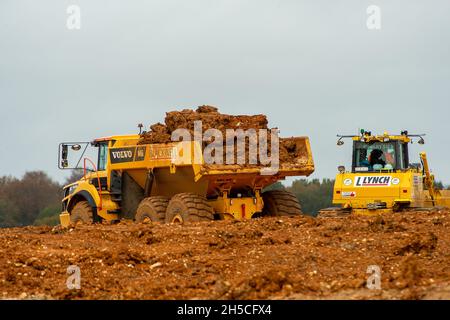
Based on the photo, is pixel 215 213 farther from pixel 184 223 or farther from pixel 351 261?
pixel 351 261

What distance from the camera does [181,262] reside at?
56.4 ft

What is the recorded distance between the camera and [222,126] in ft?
80.4

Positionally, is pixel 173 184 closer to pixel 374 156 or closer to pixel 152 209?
pixel 152 209

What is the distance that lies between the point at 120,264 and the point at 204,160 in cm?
669

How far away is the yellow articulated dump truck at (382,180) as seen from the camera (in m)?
28.6

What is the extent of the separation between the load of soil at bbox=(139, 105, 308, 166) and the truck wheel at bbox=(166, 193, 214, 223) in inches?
51.5

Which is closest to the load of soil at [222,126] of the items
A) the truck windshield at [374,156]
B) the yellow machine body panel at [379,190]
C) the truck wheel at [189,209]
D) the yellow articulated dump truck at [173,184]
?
the yellow articulated dump truck at [173,184]

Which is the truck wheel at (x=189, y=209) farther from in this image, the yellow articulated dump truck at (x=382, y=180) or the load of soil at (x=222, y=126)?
the yellow articulated dump truck at (x=382, y=180)

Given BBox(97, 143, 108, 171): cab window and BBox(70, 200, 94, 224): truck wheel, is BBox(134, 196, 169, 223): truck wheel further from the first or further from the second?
BBox(97, 143, 108, 171): cab window

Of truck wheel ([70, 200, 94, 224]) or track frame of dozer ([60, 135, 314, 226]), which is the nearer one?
track frame of dozer ([60, 135, 314, 226])

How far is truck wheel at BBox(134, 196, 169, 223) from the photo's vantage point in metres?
24.8

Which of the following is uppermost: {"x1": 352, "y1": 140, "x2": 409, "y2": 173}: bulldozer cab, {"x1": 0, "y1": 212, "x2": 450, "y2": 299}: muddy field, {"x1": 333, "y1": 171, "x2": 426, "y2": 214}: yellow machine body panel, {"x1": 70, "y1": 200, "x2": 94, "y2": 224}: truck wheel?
{"x1": 352, "y1": 140, "x2": 409, "y2": 173}: bulldozer cab

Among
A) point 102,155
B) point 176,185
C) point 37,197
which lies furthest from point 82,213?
point 37,197

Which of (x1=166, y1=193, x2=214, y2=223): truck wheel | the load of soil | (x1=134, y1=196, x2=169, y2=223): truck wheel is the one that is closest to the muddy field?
(x1=166, y1=193, x2=214, y2=223): truck wheel
